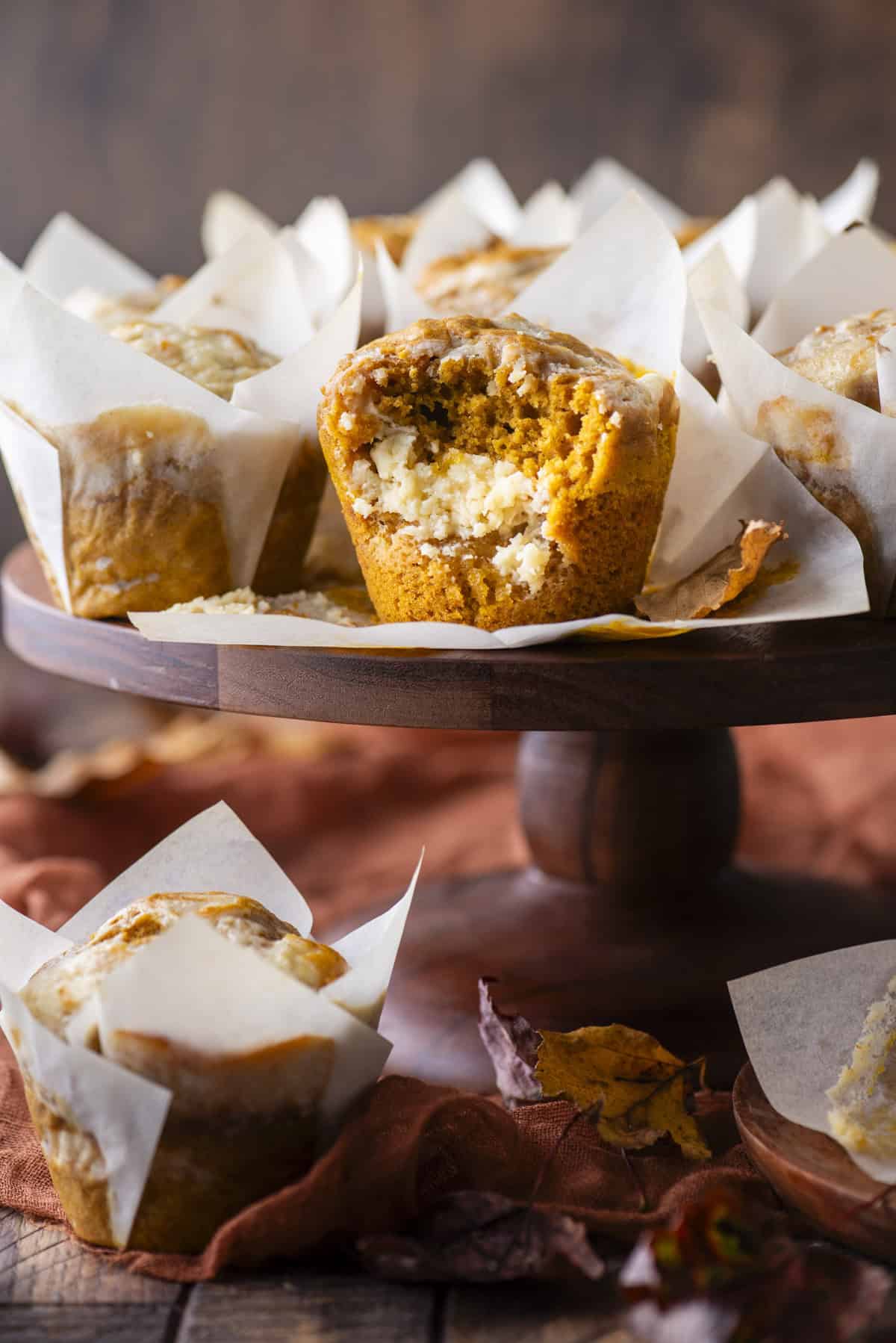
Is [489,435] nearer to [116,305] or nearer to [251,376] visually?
[251,376]

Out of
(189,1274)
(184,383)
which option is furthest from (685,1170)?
(184,383)

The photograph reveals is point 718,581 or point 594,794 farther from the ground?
point 718,581

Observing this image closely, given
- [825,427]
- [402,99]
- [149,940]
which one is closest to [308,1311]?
[149,940]

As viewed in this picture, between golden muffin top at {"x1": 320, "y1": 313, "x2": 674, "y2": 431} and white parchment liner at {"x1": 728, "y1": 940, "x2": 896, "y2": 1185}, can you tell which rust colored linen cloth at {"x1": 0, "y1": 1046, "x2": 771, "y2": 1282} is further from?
golden muffin top at {"x1": 320, "y1": 313, "x2": 674, "y2": 431}

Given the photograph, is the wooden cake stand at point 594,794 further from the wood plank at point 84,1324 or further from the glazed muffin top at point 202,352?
the wood plank at point 84,1324

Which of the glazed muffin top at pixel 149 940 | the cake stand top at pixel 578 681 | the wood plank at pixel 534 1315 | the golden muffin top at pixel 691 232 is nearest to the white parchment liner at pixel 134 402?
the cake stand top at pixel 578 681

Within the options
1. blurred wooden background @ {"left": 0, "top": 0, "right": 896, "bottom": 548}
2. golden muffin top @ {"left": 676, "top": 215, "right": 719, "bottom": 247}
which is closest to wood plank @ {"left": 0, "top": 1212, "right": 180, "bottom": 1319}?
golden muffin top @ {"left": 676, "top": 215, "right": 719, "bottom": 247}

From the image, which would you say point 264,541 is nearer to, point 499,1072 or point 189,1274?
point 499,1072

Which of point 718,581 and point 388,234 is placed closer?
point 718,581
